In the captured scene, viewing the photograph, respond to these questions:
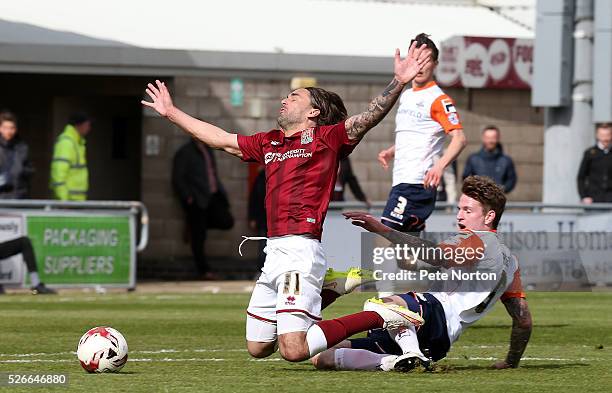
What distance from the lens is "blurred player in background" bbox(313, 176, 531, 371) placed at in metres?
9.13

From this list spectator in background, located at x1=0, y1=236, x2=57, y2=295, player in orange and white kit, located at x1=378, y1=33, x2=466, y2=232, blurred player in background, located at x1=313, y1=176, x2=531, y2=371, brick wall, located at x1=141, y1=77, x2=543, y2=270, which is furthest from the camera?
brick wall, located at x1=141, y1=77, x2=543, y2=270

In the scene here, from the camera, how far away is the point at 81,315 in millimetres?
15078

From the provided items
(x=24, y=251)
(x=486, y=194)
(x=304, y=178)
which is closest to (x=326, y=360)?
(x=304, y=178)

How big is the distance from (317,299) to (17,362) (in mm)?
2170

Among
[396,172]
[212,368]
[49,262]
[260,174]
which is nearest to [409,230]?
[396,172]

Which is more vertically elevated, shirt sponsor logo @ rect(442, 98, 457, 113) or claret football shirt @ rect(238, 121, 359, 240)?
shirt sponsor logo @ rect(442, 98, 457, 113)

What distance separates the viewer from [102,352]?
9047mm

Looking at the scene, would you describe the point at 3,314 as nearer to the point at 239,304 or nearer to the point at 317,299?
the point at 239,304

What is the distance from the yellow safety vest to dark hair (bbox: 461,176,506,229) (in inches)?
469

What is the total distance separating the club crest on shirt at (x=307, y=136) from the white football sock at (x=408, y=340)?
1.22 meters

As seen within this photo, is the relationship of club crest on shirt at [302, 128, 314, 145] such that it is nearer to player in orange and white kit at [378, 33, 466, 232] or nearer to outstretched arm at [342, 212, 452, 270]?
outstretched arm at [342, 212, 452, 270]

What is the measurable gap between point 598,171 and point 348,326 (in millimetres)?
12484

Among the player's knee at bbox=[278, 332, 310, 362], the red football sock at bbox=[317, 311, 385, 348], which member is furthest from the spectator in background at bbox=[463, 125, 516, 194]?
the player's knee at bbox=[278, 332, 310, 362]

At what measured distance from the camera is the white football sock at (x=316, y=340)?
349 inches
